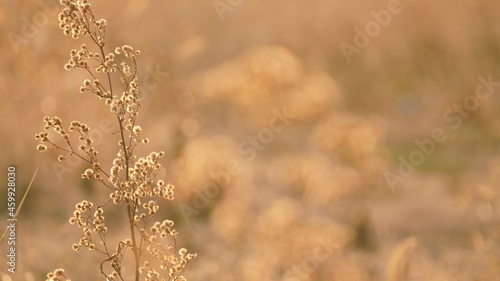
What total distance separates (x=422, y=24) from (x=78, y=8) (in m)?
4.15

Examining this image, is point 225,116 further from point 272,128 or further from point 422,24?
point 422,24

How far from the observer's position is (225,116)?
3.64 m

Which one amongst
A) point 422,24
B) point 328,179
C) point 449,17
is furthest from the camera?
point 422,24

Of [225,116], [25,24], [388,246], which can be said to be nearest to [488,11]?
Result: [225,116]
